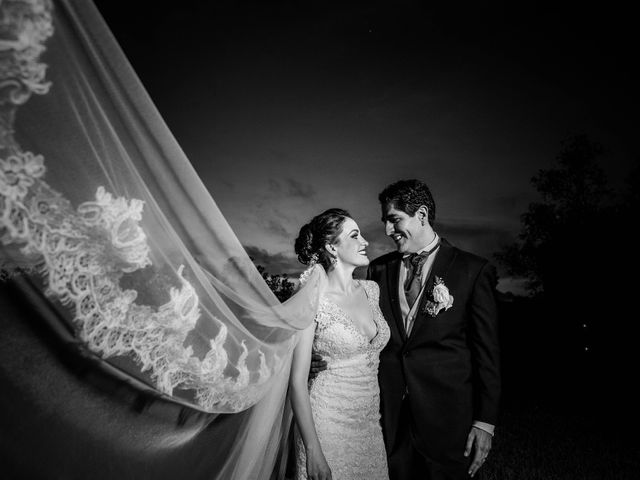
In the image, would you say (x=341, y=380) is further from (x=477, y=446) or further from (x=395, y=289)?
(x=477, y=446)

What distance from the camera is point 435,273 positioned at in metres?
2.66

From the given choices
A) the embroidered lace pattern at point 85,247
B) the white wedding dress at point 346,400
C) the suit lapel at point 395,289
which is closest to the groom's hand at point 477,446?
the white wedding dress at point 346,400

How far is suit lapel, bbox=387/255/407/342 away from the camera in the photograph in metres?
2.61

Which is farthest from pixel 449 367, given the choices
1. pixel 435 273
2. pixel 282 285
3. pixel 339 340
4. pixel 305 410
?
pixel 282 285

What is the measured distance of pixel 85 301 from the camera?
120cm

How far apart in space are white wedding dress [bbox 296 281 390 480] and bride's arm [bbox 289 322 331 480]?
0.22 metres

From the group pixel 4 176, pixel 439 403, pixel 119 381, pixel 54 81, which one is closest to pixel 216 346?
pixel 119 381

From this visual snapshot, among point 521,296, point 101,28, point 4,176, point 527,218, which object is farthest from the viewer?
point 521,296

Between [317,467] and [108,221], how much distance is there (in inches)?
67.7

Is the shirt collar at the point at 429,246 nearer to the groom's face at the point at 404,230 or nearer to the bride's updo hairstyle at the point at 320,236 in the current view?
the groom's face at the point at 404,230

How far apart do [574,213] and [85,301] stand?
65.9 feet

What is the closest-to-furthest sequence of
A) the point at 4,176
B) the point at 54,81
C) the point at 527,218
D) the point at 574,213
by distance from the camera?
the point at 4,176, the point at 54,81, the point at 574,213, the point at 527,218

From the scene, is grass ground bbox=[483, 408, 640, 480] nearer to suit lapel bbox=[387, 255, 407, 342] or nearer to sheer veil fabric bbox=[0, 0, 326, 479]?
suit lapel bbox=[387, 255, 407, 342]

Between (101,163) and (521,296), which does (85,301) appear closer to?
(101,163)
